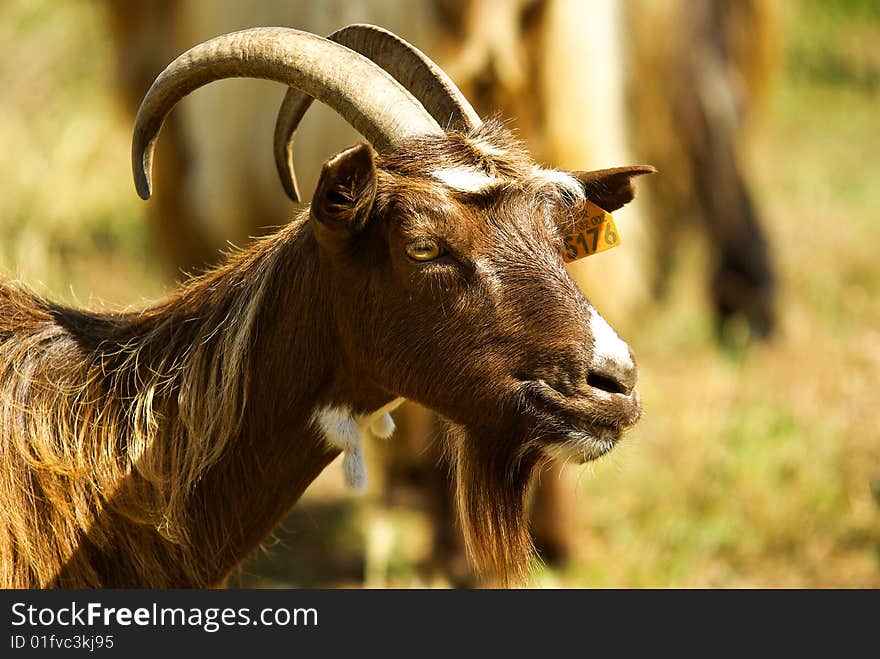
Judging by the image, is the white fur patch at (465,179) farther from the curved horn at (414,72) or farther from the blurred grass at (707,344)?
the blurred grass at (707,344)

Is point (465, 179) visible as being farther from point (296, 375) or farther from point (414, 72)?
point (296, 375)

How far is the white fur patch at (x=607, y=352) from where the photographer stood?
8.32ft

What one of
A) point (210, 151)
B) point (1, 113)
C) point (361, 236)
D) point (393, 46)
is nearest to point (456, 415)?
point (361, 236)

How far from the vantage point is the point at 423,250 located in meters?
2.59

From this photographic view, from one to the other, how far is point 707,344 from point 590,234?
530cm

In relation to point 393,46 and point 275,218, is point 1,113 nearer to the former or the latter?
point 275,218

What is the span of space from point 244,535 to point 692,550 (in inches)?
111

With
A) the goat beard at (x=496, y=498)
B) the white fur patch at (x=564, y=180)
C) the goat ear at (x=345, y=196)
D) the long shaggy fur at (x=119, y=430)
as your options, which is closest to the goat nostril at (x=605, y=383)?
the goat beard at (x=496, y=498)

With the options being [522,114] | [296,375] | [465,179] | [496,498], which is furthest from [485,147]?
[522,114]

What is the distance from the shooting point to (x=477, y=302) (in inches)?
102

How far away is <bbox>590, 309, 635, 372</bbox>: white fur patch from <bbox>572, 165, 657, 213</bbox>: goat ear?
44 cm

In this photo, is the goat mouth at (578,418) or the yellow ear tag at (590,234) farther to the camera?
the yellow ear tag at (590,234)

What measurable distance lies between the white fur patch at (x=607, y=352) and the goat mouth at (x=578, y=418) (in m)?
0.06

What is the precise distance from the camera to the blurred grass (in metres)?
5.23
